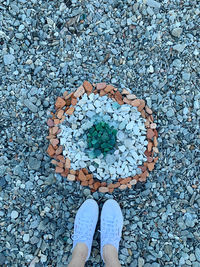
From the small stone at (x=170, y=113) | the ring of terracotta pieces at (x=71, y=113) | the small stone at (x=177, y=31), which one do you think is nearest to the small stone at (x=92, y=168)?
the ring of terracotta pieces at (x=71, y=113)

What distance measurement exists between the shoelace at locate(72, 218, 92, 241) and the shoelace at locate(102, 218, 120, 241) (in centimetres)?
11

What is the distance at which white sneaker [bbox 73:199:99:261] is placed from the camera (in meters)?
2.03

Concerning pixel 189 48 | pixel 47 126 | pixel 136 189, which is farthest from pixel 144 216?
pixel 189 48

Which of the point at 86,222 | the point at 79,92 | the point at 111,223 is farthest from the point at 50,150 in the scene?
the point at 111,223

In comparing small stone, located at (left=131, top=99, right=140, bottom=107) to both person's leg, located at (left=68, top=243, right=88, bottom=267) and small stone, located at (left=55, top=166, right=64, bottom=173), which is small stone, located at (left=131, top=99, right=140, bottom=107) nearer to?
small stone, located at (left=55, top=166, right=64, bottom=173)

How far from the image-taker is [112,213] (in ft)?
6.79

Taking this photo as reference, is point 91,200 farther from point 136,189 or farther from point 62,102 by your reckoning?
point 62,102

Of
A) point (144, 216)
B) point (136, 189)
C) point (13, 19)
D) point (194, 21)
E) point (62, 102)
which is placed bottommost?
point (144, 216)

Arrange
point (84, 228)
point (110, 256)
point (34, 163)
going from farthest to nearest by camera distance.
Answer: point (34, 163)
point (84, 228)
point (110, 256)

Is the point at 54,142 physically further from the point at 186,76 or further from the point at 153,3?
the point at 153,3

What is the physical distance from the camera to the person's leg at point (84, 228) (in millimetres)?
1977

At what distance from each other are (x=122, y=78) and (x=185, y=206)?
1.08m

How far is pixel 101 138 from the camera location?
202cm

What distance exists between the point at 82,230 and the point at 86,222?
0.21ft
